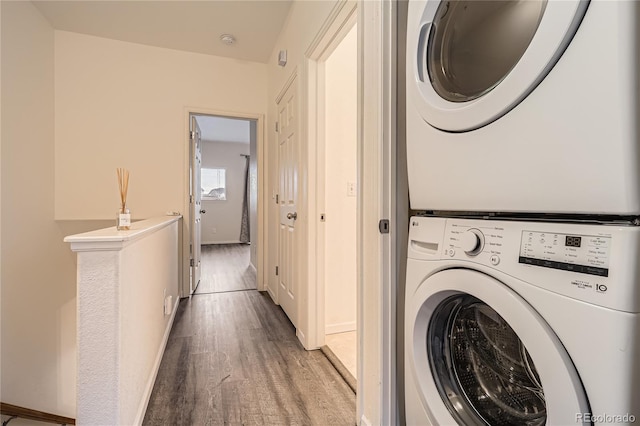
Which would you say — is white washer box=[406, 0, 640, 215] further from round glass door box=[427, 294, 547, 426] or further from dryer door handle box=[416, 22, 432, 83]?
→ round glass door box=[427, 294, 547, 426]

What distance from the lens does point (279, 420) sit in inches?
49.5

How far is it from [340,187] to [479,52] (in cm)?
145

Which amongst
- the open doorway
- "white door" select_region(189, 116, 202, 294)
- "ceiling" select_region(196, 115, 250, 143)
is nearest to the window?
the open doorway

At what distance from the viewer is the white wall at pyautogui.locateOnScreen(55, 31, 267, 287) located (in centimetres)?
264

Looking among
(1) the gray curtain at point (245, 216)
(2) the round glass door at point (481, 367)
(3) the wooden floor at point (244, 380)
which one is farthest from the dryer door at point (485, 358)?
(1) the gray curtain at point (245, 216)

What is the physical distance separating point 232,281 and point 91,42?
2.78m

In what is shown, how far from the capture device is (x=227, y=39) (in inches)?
106

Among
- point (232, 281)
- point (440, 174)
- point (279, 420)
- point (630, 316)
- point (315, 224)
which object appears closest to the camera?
point (630, 316)

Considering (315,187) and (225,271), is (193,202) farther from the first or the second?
(315,187)

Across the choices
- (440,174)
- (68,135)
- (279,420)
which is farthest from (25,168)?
(440,174)

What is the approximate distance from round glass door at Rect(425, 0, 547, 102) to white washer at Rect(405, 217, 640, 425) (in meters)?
0.34

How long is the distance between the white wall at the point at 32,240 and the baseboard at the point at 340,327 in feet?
6.44

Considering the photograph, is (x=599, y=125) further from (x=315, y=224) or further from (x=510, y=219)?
(x=315, y=224)

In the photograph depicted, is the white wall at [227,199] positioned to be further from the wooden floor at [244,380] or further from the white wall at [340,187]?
the white wall at [340,187]
